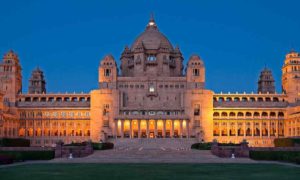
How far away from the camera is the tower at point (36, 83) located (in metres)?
152

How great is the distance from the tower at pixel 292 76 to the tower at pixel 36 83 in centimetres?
7692

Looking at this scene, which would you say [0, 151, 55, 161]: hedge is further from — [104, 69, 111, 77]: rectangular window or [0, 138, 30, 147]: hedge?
[104, 69, 111, 77]: rectangular window

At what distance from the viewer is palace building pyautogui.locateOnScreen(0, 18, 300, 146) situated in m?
127

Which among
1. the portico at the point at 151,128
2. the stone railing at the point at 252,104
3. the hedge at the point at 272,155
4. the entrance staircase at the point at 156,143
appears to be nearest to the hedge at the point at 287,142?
the entrance staircase at the point at 156,143

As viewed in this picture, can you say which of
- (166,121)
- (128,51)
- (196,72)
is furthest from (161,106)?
(128,51)

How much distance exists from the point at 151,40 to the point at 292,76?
43359 millimetres

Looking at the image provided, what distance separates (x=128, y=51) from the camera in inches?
5753

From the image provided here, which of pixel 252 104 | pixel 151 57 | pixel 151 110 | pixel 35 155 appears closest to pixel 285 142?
pixel 252 104

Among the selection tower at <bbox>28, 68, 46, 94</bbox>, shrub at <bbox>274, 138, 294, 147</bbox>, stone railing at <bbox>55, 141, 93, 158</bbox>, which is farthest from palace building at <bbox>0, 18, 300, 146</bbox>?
stone railing at <bbox>55, 141, 93, 158</bbox>

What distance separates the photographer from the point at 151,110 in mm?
128625

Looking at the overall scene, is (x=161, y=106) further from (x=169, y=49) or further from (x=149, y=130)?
(x=169, y=49)
